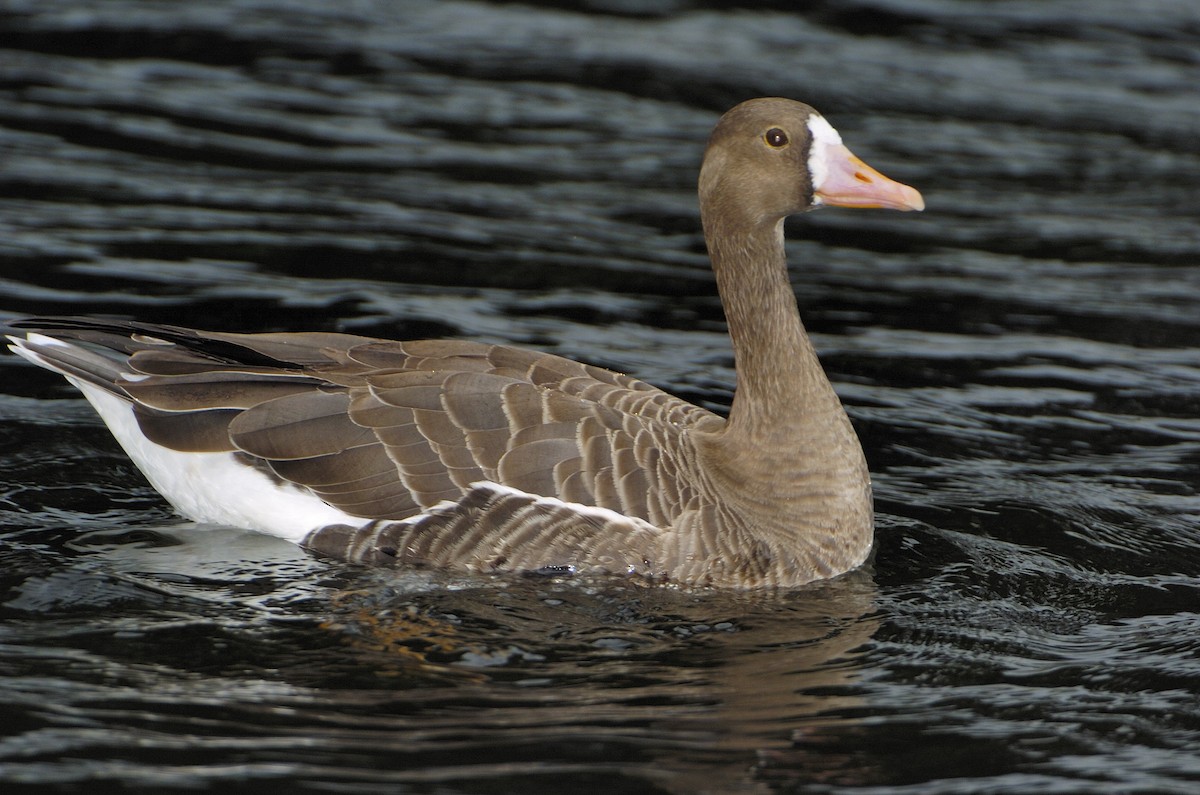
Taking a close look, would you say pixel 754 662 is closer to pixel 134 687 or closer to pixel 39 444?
pixel 134 687

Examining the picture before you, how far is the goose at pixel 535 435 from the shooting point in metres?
7.93

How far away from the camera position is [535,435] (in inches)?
314

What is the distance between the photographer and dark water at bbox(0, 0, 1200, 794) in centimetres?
638

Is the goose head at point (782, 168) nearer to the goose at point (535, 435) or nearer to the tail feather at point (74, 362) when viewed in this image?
the goose at point (535, 435)

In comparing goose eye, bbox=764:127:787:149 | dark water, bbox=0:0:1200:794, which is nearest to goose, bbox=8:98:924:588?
goose eye, bbox=764:127:787:149

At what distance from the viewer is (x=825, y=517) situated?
27.1 feet

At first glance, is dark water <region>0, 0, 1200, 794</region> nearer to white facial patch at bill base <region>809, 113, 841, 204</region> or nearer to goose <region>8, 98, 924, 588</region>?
goose <region>8, 98, 924, 588</region>

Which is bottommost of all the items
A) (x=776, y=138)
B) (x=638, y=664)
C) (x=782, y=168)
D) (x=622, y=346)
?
(x=638, y=664)

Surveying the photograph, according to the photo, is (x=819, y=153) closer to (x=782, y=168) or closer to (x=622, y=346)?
(x=782, y=168)

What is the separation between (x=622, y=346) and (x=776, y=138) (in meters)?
3.31

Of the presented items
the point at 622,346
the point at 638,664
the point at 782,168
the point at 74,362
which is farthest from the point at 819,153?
the point at 74,362

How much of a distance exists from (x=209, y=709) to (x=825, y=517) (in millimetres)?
3335

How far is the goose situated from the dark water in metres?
0.22

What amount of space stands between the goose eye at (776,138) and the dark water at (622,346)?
7.34 feet
